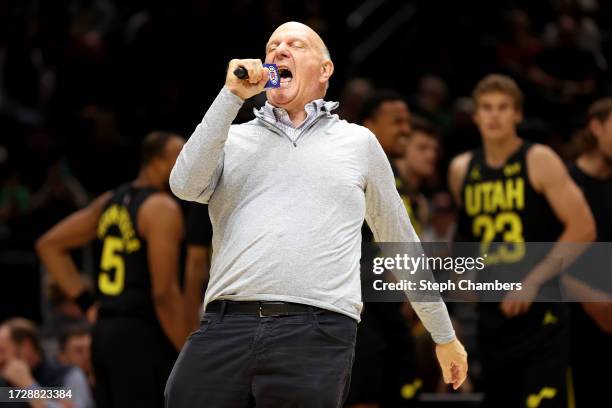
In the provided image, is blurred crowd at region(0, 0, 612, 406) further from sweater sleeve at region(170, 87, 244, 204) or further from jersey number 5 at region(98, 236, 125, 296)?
sweater sleeve at region(170, 87, 244, 204)

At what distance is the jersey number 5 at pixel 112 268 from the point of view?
585cm

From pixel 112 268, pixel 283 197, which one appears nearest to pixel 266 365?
pixel 283 197

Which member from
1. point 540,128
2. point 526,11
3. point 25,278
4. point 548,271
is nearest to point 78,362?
point 25,278

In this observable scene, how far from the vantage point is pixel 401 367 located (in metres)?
6.15

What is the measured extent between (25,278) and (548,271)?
4.75 m

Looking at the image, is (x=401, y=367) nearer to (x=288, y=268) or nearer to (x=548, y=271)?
(x=548, y=271)

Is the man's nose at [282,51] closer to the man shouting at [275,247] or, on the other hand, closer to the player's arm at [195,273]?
the man shouting at [275,247]

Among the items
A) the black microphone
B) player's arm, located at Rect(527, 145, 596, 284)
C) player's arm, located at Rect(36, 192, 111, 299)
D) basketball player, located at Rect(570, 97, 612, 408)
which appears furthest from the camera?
player's arm, located at Rect(36, 192, 111, 299)

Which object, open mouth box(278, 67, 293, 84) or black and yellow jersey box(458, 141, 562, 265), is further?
black and yellow jersey box(458, 141, 562, 265)

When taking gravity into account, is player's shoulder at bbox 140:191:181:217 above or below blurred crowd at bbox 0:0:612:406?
below

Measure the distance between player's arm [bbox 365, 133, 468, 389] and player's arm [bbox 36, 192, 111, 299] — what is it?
9.55ft

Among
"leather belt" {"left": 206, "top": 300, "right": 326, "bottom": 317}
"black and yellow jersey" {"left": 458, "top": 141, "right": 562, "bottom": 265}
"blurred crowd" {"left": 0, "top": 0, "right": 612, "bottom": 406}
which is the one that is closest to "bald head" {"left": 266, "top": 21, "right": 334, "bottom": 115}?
"leather belt" {"left": 206, "top": 300, "right": 326, "bottom": 317}

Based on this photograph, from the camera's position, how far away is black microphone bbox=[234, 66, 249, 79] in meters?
3.28

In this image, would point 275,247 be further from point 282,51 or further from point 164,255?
point 164,255
